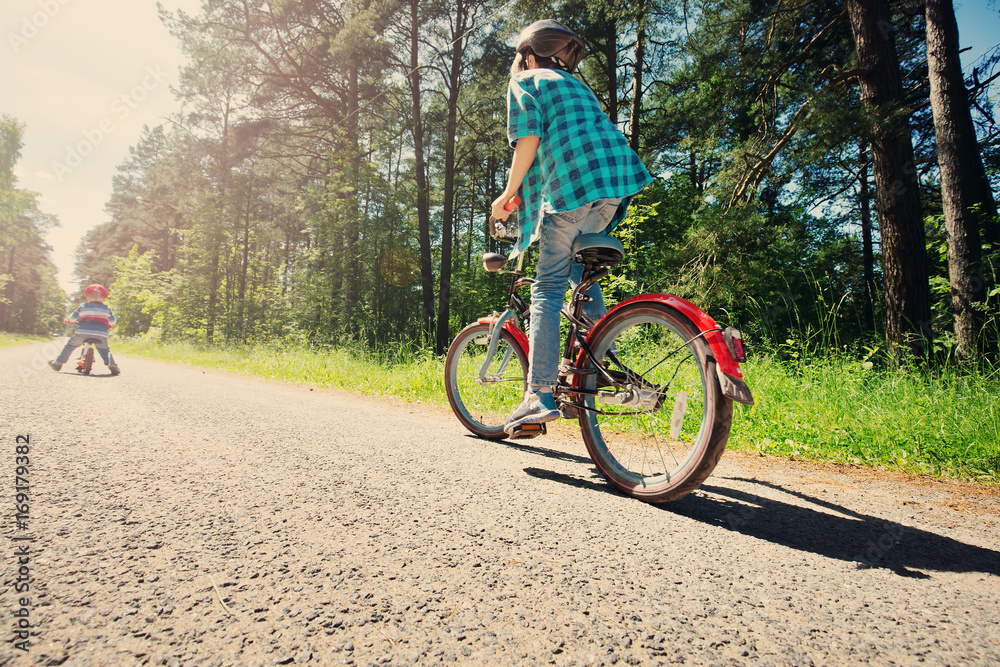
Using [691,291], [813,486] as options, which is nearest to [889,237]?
[691,291]

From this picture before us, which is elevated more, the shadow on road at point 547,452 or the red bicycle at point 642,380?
the red bicycle at point 642,380

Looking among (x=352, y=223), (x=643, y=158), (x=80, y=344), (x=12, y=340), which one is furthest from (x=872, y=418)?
(x=12, y=340)

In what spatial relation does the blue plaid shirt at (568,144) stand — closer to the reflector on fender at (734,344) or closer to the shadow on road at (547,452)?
the reflector on fender at (734,344)

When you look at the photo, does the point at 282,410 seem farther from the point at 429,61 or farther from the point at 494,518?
the point at 429,61

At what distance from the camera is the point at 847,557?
1419mm

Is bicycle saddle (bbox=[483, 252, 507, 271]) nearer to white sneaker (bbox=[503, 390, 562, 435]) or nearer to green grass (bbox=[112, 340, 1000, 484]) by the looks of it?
white sneaker (bbox=[503, 390, 562, 435])

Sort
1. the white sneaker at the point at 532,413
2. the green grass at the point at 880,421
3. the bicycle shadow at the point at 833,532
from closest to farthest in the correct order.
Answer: the bicycle shadow at the point at 833,532, the white sneaker at the point at 532,413, the green grass at the point at 880,421

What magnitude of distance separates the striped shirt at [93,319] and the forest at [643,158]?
206 inches

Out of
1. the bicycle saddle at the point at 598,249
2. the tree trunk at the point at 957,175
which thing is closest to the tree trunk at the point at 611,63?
the tree trunk at the point at 957,175

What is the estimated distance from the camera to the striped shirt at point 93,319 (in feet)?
25.3

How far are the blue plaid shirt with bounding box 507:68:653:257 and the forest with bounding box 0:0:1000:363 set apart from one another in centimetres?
304

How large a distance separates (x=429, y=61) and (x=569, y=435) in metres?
16.1

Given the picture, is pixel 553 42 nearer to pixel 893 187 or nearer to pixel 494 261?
pixel 494 261

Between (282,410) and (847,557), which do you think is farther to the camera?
(282,410)
